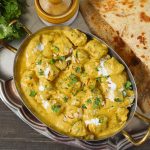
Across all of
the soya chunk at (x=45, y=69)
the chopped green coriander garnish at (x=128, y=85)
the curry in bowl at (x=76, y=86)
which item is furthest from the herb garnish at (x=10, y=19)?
the chopped green coriander garnish at (x=128, y=85)

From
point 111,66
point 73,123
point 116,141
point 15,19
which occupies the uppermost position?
point 15,19

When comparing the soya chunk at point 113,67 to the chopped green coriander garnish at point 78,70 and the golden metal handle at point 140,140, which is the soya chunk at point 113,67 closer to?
the chopped green coriander garnish at point 78,70

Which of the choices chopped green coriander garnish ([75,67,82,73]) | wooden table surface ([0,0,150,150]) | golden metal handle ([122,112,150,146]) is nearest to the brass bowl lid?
wooden table surface ([0,0,150,150])

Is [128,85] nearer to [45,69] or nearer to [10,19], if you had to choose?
[45,69]

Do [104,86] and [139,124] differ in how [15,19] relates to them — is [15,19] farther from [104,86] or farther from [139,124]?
[139,124]

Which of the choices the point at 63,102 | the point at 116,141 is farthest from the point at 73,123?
the point at 116,141

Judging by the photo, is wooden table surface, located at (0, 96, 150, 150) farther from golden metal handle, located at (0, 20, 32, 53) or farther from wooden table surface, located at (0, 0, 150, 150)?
golden metal handle, located at (0, 20, 32, 53)
